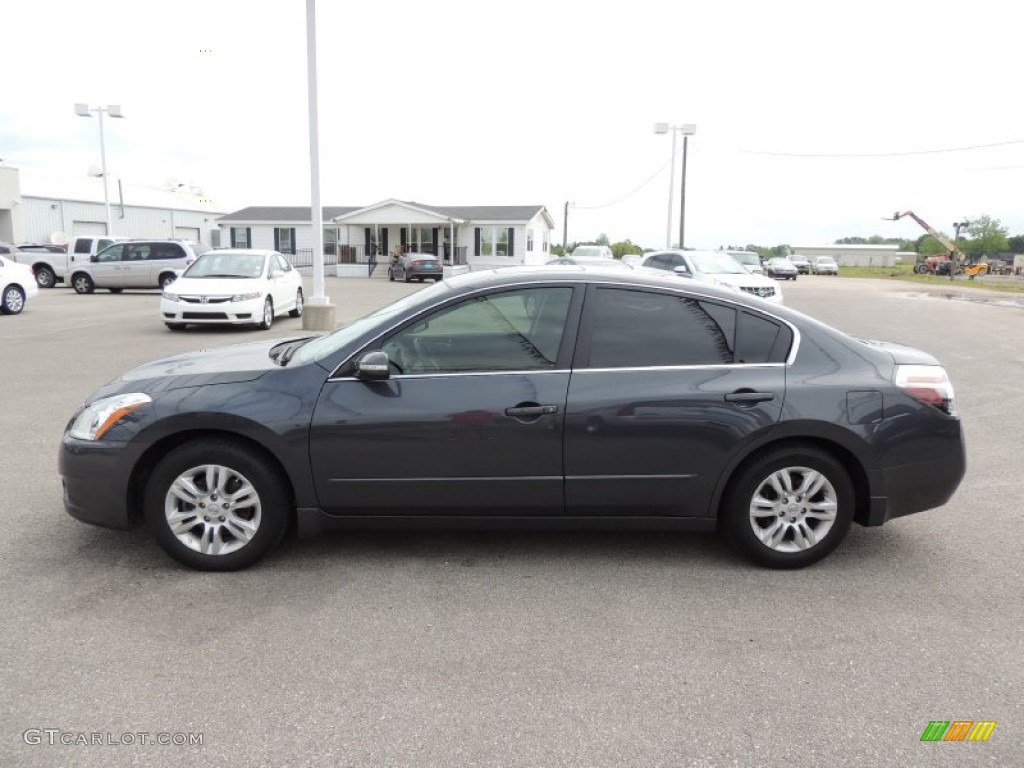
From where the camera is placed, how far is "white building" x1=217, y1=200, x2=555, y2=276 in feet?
149

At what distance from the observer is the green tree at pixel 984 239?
4486 inches

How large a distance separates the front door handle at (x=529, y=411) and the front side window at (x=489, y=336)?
0.22 meters

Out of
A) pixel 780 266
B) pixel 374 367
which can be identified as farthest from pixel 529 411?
pixel 780 266

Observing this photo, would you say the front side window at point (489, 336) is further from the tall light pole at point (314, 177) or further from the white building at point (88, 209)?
the white building at point (88, 209)

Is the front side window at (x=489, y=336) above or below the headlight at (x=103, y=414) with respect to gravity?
above

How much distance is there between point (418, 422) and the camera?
3.83 meters

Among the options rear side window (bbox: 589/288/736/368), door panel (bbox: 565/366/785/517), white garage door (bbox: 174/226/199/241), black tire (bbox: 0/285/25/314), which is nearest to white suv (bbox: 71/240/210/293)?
black tire (bbox: 0/285/25/314)

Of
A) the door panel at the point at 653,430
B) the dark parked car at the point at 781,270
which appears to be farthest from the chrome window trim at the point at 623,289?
the dark parked car at the point at 781,270

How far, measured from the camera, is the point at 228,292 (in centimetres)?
1392

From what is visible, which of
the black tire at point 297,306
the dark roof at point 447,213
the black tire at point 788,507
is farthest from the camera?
the dark roof at point 447,213

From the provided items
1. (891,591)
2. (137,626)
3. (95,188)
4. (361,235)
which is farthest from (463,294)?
(95,188)

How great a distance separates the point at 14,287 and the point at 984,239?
128751 millimetres

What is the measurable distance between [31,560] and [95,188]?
202 ft

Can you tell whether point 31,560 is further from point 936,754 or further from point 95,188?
point 95,188
